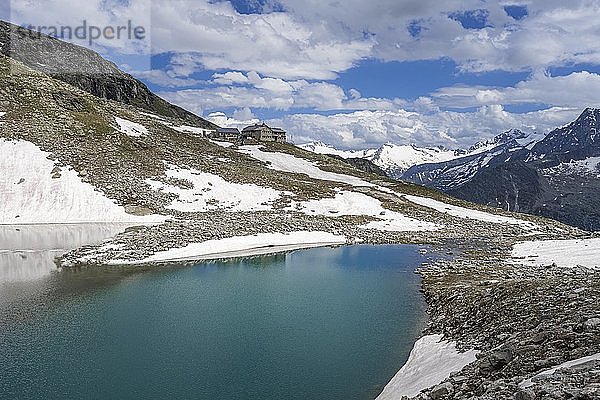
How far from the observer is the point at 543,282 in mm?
31969

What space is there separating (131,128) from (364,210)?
5808 cm

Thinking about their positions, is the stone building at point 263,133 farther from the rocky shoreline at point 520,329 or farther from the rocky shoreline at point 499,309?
the rocky shoreline at point 520,329

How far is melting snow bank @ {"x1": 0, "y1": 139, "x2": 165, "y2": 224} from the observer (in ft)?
209

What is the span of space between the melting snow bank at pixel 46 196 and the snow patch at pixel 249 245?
1414 centimetres

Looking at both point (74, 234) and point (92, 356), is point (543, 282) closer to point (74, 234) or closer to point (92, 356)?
point (92, 356)

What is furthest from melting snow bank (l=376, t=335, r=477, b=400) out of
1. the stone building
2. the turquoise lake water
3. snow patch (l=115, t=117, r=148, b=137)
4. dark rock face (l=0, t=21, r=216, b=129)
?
the stone building

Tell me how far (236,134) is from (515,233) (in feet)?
408

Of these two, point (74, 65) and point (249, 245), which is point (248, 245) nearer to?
point (249, 245)

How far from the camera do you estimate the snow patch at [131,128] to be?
10156cm

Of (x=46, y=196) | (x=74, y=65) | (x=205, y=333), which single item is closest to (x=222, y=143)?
(x=46, y=196)

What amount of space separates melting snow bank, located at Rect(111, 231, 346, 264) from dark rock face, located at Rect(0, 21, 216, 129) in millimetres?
119096

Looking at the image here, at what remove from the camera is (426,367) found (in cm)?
2339

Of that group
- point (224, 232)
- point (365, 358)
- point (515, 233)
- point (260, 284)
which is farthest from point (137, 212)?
point (515, 233)

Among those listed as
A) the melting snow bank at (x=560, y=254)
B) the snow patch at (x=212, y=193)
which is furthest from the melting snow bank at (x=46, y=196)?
the melting snow bank at (x=560, y=254)
